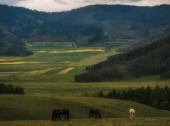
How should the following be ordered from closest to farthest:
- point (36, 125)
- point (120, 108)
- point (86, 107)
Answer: point (36, 125) < point (86, 107) < point (120, 108)

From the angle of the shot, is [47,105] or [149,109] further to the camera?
[149,109]

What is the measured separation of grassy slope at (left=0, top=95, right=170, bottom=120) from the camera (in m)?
90.0

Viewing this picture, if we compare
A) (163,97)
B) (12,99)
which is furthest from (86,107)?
(163,97)

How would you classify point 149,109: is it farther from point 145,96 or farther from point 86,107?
point 145,96

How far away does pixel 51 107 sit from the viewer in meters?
100

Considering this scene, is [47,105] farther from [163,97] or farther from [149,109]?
[163,97]

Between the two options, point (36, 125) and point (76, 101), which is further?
point (76, 101)

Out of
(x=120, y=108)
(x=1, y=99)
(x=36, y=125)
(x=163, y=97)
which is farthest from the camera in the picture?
(x=163, y=97)

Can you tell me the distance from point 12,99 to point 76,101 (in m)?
17.0

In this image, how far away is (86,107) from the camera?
346 feet

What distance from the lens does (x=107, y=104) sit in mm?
115312

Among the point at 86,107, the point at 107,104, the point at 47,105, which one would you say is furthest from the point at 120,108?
the point at 47,105

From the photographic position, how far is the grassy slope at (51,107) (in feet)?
295

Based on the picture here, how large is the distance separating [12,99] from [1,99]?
336 centimetres
